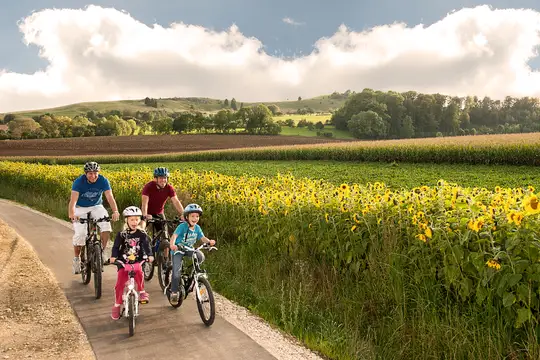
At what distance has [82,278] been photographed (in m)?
9.45

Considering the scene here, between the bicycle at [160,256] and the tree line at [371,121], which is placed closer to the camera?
the bicycle at [160,256]

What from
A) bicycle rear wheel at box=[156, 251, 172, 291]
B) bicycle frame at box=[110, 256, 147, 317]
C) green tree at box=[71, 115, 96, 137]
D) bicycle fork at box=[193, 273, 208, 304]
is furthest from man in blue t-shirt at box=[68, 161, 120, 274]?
green tree at box=[71, 115, 96, 137]

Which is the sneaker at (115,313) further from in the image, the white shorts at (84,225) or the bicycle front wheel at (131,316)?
the white shorts at (84,225)

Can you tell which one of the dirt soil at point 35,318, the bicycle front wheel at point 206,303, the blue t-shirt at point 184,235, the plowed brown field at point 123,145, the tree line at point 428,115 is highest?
the tree line at point 428,115

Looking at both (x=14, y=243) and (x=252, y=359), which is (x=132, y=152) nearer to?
(x=14, y=243)

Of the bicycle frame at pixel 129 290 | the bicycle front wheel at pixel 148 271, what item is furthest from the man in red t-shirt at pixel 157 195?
the bicycle frame at pixel 129 290

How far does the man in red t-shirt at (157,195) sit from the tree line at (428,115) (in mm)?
101645

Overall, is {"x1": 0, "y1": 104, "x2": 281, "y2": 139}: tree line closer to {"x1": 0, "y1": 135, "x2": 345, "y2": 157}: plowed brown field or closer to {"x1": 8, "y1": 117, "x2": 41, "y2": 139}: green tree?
{"x1": 8, "y1": 117, "x2": 41, "y2": 139}: green tree

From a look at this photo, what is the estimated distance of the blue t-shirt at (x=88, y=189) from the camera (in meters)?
9.03

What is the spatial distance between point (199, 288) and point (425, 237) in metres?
3.34

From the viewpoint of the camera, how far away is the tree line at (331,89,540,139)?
11125cm

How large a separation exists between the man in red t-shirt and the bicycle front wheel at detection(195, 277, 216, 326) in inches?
89.2

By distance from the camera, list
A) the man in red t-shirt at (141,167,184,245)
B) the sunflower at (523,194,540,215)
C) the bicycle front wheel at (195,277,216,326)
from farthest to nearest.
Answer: the man in red t-shirt at (141,167,184,245) → the bicycle front wheel at (195,277,216,326) → the sunflower at (523,194,540,215)

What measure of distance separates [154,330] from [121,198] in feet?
39.6
